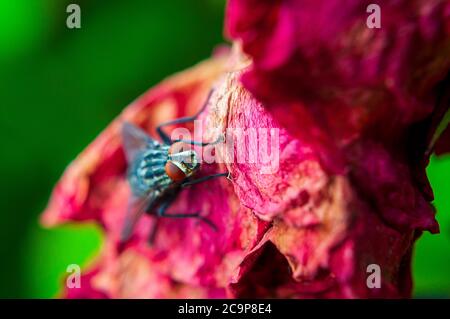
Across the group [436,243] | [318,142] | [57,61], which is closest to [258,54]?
[318,142]

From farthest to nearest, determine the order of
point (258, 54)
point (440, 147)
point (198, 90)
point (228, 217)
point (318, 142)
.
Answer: point (198, 90)
point (228, 217)
point (440, 147)
point (318, 142)
point (258, 54)

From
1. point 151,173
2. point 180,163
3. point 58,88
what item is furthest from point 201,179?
point 58,88

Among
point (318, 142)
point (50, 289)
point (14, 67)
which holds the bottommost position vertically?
point (50, 289)

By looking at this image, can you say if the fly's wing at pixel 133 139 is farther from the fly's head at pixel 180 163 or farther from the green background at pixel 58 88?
the green background at pixel 58 88

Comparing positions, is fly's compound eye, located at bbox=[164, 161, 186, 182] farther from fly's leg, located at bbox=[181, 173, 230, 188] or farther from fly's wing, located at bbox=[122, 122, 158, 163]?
fly's wing, located at bbox=[122, 122, 158, 163]

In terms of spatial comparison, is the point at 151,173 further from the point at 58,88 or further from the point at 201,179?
the point at 58,88

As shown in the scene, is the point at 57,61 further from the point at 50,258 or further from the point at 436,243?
the point at 436,243
